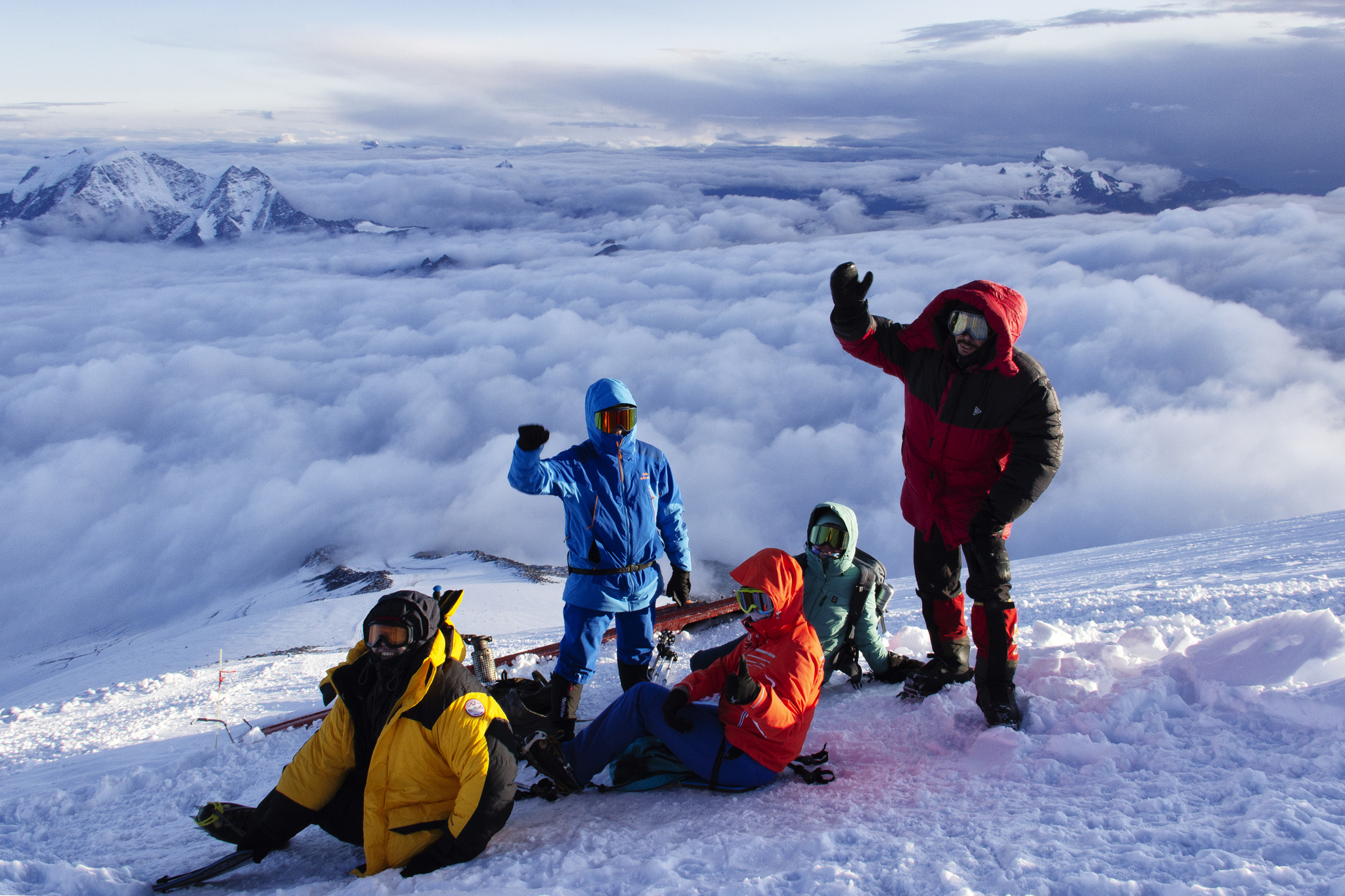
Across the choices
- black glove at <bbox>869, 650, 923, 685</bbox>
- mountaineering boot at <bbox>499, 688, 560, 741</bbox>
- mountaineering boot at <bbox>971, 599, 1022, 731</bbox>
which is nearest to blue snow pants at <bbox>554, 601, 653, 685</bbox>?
mountaineering boot at <bbox>499, 688, 560, 741</bbox>

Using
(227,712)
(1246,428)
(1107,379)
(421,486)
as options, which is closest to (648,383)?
(421,486)

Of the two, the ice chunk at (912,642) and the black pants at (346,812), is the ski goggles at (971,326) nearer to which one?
the ice chunk at (912,642)

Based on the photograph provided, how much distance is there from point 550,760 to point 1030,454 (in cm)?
253

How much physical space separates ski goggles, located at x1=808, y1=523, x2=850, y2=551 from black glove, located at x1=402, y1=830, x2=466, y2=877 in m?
2.36

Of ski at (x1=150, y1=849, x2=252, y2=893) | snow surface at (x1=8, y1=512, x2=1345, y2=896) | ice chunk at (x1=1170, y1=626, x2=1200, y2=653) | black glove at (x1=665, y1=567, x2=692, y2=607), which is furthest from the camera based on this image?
black glove at (x1=665, y1=567, x2=692, y2=607)

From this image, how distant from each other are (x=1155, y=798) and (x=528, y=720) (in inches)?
104

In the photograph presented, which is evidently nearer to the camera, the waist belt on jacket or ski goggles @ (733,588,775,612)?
ski goggles @ (733,588,775,612)

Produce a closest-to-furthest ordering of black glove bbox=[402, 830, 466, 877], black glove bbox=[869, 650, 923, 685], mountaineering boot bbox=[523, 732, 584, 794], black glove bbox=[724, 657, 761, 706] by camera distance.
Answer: black glove bbox=[402, 830, 466, 877] → black glove bbox=[724, 657, 761, 706] → mountaineering boot bbox=[523, 732, 584, 794] → black glove bbox=[869, 650, 923, 685]

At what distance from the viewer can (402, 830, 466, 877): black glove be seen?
2.76 m

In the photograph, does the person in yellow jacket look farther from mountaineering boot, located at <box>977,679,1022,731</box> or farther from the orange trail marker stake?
the orange trail marker stake

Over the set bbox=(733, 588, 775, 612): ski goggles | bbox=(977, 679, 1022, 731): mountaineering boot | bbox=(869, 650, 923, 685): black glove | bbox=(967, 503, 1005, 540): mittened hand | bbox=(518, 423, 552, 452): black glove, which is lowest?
bbox=(869, 650, 923, 685): black glove

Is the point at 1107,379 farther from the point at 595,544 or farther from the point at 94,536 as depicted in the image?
the point at 94,536

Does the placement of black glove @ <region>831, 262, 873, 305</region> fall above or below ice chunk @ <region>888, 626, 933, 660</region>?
above

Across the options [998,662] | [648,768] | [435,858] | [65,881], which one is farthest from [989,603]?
[65,881]
